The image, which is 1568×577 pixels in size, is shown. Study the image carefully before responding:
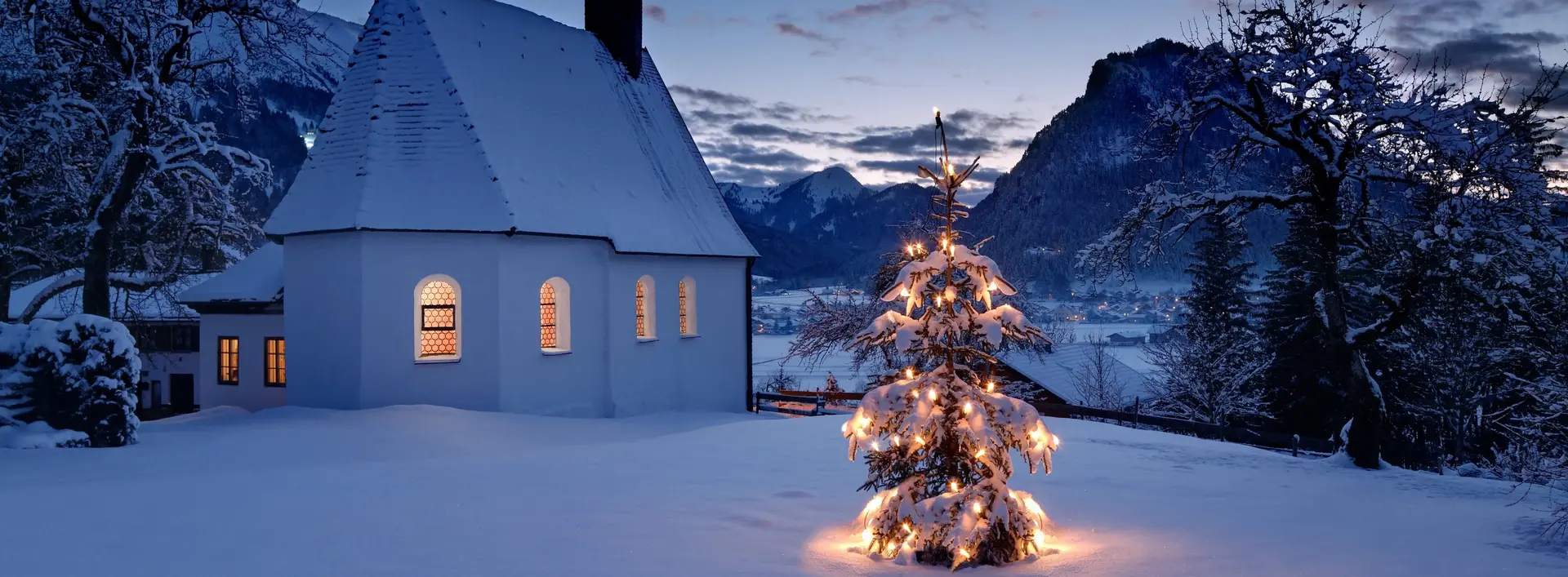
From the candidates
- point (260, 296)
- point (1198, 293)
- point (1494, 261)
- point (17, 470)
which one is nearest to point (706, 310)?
point (260, 296)

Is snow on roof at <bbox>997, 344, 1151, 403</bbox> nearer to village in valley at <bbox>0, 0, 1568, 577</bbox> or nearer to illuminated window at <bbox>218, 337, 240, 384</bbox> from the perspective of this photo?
village in valley at <bbox>0, 0, 1568, 577</bbox>

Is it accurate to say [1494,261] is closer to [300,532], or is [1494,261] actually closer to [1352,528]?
[1352,528]

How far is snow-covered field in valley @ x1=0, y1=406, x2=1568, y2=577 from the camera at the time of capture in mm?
7996

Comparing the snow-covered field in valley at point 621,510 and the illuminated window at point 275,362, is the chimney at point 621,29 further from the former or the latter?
the snow-covered field in valley at point 621,510

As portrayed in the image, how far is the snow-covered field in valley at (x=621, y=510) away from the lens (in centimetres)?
800

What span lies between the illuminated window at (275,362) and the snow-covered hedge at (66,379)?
374 inches

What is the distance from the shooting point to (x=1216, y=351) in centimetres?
3562

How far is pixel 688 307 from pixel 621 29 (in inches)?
340

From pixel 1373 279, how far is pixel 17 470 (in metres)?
36.0

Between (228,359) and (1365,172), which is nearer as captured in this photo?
(1365,172)

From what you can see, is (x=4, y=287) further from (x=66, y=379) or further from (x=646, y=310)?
(x=646, y=310)

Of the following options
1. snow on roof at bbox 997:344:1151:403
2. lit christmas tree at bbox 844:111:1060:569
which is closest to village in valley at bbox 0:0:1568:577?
lit christmas tree at bbox 844:111:1060:569

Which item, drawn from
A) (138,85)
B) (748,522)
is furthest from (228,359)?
(748,522)

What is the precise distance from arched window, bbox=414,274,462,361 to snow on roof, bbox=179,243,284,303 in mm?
5991
